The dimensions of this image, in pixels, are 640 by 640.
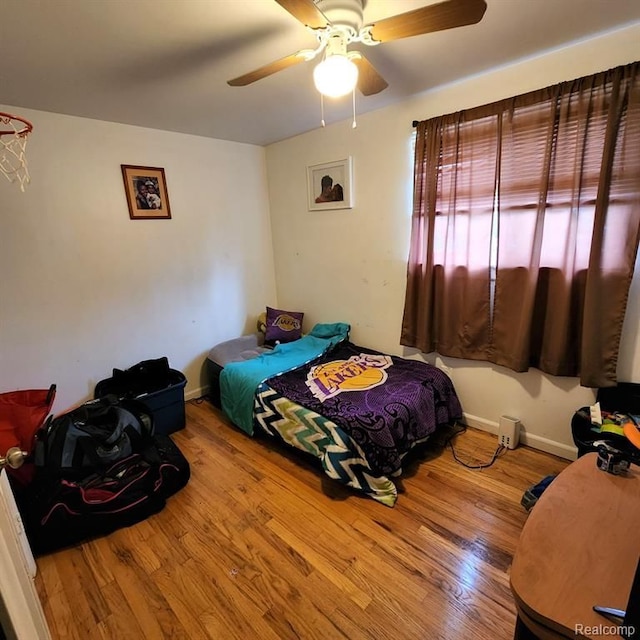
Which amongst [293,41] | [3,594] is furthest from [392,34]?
[3,594]

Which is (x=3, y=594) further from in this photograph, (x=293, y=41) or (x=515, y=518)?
(x=293, y=41)

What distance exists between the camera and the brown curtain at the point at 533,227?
1727 mm

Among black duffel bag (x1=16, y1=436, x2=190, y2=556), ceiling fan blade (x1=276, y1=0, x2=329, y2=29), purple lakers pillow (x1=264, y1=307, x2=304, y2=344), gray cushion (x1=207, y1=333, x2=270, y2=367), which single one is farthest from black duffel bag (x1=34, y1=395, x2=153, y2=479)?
ceiling fan blade (x1=276, y1=0, x2=329, y2=29)

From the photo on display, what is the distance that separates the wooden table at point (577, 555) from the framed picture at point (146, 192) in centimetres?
304

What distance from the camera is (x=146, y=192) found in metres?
2.72

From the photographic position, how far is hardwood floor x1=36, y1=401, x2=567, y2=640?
1332 millimetres

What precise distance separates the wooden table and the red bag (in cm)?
227

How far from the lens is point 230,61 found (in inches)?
69.6

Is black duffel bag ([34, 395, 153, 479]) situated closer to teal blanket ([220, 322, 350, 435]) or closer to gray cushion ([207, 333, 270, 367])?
teal blanket ([220, 322, 350, 435])

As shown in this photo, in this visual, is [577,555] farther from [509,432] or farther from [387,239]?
[387,239]

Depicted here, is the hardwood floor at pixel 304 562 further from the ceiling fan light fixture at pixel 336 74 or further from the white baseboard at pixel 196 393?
the ceiling fan light fixture at pixel 336 74

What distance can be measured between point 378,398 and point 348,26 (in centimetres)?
186

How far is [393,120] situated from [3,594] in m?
2.99

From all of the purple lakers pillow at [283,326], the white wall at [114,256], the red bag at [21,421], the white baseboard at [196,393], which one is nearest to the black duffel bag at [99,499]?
the red bag at [21,421]
